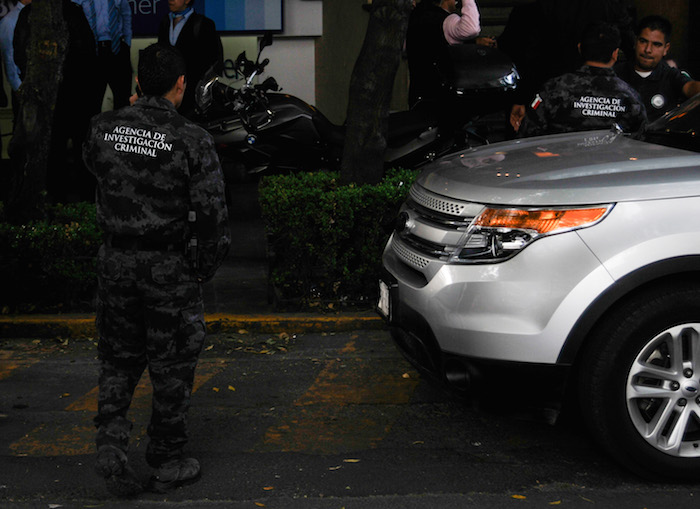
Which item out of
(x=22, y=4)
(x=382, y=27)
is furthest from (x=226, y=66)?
(x=382, y=27)

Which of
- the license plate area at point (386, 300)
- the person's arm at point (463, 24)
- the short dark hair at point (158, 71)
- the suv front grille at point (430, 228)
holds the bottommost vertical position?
the license plate area at point (386, 300)

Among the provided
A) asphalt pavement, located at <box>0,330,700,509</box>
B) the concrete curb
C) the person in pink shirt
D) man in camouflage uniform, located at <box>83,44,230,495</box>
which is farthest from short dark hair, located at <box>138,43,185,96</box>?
the person in pink shirt

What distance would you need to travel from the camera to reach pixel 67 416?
5.11 metres

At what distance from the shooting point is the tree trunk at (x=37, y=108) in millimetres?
6883

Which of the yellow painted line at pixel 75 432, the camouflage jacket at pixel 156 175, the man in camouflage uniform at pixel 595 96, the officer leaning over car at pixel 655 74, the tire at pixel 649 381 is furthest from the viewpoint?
the officer leaning over car at pixel 655 74

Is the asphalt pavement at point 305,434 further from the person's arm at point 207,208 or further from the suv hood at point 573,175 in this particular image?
the person's arm at point 207,208

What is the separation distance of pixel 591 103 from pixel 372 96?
188 centimetres

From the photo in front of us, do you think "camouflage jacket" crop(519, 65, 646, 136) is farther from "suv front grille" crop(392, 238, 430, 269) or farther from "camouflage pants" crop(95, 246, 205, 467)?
"camouflage pants" crop(95, 246, 205, 467)

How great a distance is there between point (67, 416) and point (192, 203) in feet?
5.58

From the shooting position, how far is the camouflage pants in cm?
404

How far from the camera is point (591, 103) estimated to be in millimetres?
5891

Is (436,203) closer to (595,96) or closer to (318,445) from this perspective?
(318,445)

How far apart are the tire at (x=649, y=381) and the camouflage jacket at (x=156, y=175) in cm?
164

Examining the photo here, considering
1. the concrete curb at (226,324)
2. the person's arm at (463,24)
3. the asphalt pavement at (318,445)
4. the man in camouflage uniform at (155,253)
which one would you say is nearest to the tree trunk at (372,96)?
the concrete curb at (226,324)
